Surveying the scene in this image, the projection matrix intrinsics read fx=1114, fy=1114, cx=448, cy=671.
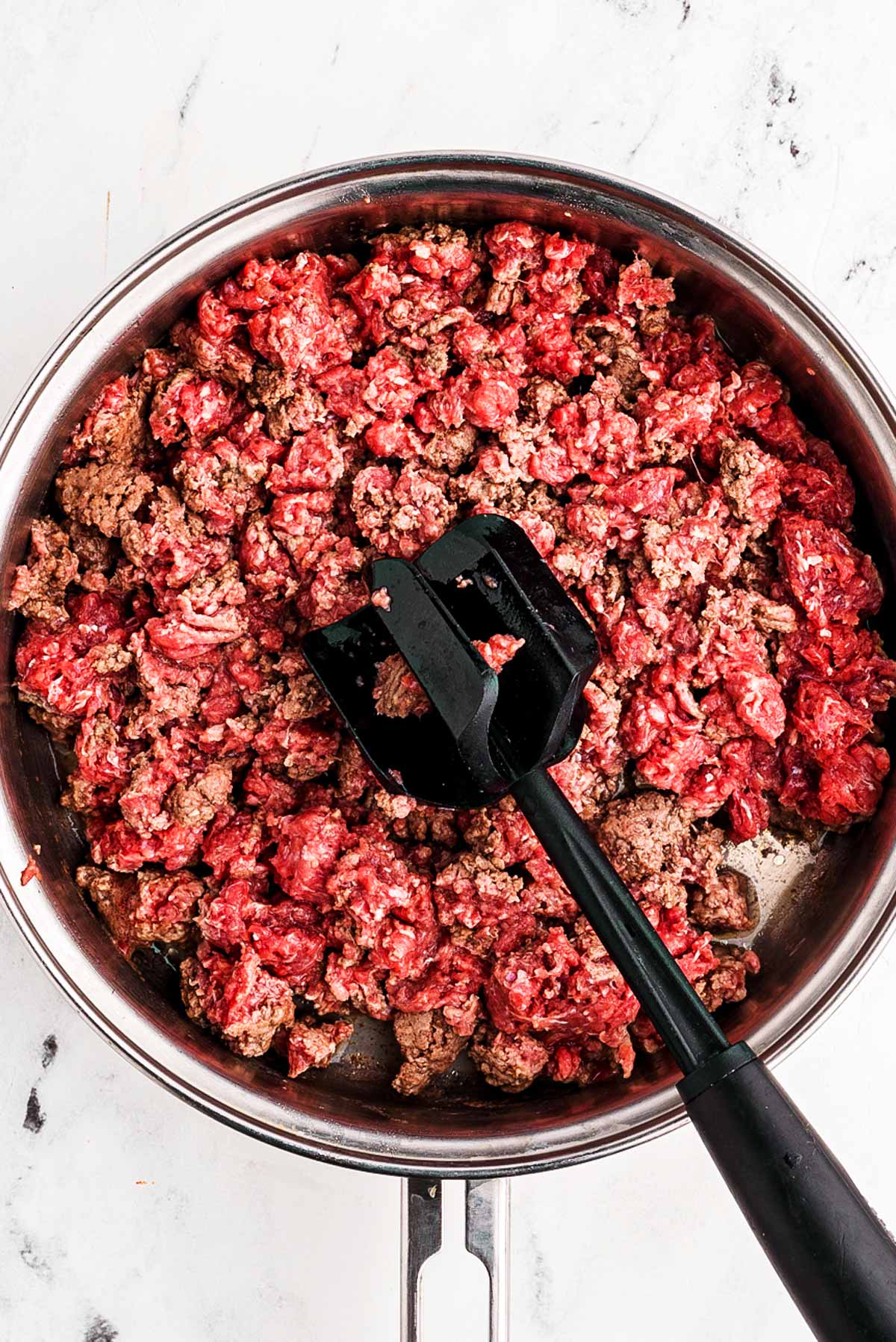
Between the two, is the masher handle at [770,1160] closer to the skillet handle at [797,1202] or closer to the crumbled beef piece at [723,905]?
the skillet handle at [797,1202]

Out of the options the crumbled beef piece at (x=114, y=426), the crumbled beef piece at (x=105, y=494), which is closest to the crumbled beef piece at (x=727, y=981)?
the crumbled beef piece at (x=105, y=494)

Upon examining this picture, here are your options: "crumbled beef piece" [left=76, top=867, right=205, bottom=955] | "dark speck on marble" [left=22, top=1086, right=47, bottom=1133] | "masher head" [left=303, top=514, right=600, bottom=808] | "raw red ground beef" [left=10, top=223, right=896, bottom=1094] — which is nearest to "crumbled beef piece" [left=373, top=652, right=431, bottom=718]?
"masher head" [left=303, top=514, right=600, bottom=808]

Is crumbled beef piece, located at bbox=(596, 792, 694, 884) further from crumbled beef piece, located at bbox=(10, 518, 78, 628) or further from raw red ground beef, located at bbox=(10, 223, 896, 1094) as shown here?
crumbled beef piece, located at bbox=(10, 518, 78, 628)

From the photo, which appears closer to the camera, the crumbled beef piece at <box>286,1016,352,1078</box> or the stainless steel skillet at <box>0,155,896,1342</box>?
the stainless steel skillet at <box>0,155,896,1342</box>

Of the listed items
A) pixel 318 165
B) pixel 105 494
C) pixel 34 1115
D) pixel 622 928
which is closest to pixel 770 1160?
pixel 622 928

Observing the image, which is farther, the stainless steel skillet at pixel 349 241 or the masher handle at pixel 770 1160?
the stainless steel skillet at pixel 349 241

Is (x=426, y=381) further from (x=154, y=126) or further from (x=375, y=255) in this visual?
(x=154, y=126)

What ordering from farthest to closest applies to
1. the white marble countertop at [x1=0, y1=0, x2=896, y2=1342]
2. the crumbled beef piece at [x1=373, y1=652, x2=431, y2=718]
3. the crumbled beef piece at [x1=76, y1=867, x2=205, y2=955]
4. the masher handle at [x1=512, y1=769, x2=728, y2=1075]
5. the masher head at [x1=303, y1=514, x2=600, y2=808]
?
the white marble countertop at [x1=0, y1=0, x2=896, y2=1342], the crumbled beef piece at [x1=76, y1=867, x2=205, y2=955], the crumbled beef piece at [x1=373, y1=652, x2=431, y2=718], the masher head at [x1=303, y1=514, x2=600, y2=808], the masher handle at [x1=512, y1=769, x2=728, y2=1075]
